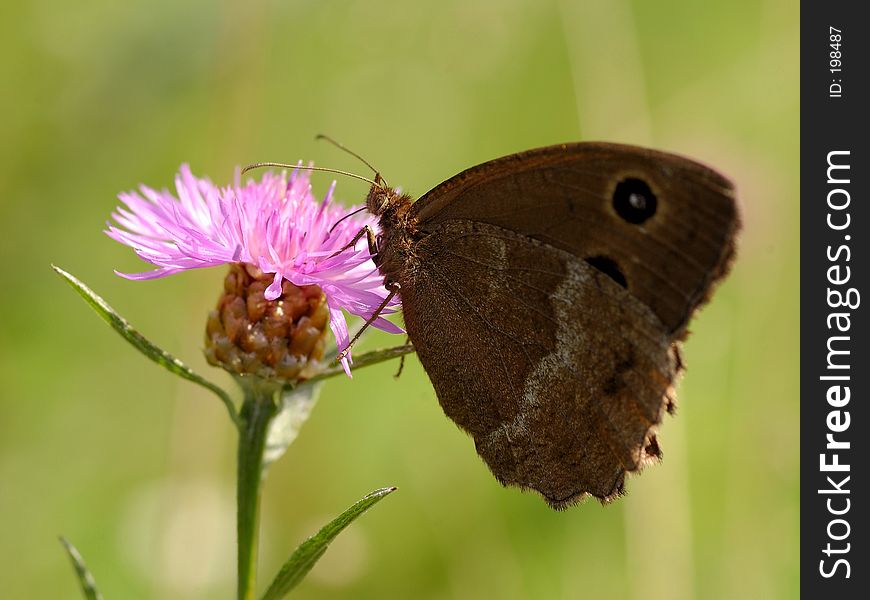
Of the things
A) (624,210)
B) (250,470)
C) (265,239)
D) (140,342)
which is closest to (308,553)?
(250,470)

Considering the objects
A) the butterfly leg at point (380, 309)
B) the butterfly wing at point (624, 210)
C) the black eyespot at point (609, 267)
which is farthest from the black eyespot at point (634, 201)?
the butterfly leg at point (380, 309)

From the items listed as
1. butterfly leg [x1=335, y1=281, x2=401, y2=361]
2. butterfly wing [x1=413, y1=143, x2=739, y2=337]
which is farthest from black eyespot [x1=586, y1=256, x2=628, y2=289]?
butterfly leg [x1=335, y1=281, x2=401, y2=361]

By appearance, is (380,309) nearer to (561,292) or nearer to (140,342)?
(561,292)

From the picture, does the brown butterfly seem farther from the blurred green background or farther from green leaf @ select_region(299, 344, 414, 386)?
the blurred green background

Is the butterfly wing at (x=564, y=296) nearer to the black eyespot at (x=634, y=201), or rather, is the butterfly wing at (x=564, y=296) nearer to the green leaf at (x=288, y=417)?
the black eyespot at (x=634, y=201)
